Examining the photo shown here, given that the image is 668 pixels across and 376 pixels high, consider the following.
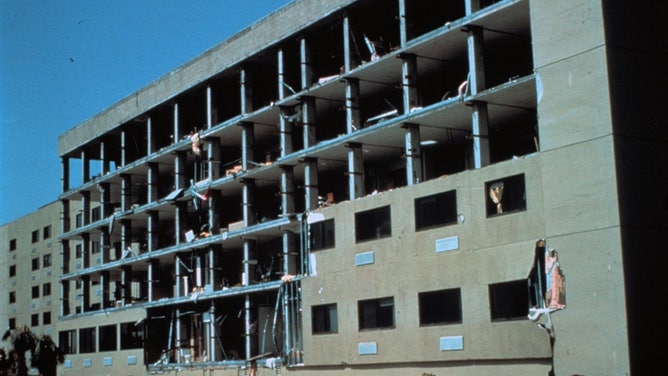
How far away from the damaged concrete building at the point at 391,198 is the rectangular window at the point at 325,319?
0.26 ft

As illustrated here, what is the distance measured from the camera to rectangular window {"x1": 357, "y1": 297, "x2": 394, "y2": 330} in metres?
36.1

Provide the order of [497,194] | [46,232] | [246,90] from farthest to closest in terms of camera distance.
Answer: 1. [46,232]
2. [246,90]
3. [497,194]

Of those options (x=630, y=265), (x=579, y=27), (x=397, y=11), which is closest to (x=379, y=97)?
(x=397, y=11)

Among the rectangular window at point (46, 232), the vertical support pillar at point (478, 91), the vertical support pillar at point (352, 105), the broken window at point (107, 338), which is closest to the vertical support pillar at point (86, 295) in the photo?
→ the broken window at point (107, 338)

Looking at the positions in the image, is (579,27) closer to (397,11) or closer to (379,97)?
(397,11)

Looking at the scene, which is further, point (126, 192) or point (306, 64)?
point (126, 192)

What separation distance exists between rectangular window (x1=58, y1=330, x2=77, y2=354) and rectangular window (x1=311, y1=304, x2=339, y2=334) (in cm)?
2562

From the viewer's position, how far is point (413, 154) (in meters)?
37.2

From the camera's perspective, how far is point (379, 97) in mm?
43000

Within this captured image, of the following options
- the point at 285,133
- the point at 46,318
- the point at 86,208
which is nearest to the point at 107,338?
the point at 86,208

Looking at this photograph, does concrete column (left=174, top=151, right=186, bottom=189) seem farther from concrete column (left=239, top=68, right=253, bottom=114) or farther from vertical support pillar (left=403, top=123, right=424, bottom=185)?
vertical support pillar (left=403, top=123, right=424, bottom=185)

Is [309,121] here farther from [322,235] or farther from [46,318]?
[46,318]

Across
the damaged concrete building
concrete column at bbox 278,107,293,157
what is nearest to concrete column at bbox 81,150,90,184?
the damaged concrete building

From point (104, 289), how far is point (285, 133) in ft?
66.4
